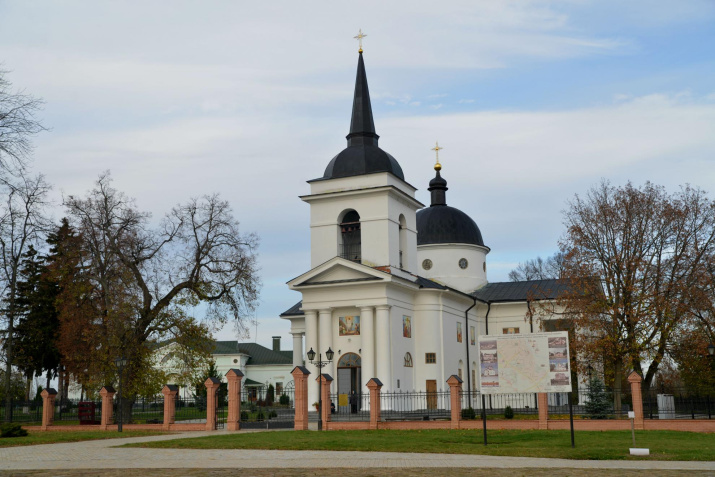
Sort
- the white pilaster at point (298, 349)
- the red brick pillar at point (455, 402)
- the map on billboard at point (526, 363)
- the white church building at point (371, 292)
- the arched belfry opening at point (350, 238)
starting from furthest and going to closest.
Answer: the white pilaster at point (298, 349) → the arched belfry opening at point (350, 238) → the white church building at point (371, 292) → the red brick pillar at point (455, 402) → the map on billboard at point (526, 363)

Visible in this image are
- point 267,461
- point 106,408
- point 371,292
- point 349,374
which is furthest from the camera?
point 349,374

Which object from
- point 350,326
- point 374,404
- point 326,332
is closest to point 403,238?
point 350,326

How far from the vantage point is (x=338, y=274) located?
126 ft

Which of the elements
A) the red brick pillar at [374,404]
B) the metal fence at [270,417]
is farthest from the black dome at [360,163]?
the red brick pillar at [374,404]

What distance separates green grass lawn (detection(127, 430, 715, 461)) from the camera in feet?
56.3

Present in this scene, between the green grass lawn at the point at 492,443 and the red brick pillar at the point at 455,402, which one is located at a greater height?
the red brick pillar at the point at 455,402

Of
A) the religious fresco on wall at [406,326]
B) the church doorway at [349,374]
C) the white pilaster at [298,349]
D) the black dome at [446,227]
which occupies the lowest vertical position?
the church doorway at [349,374]

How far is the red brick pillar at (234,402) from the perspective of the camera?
93.9 ft

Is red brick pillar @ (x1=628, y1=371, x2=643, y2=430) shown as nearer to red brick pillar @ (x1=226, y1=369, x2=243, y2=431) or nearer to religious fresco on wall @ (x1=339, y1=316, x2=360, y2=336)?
red brick pillar @ (x1=226, y1=369, x2=243, y2=431)

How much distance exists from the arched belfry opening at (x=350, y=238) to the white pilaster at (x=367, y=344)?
13.4 feet

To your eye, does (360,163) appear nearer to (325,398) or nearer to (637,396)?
(325,398)

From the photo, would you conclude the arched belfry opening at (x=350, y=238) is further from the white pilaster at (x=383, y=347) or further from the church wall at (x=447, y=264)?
the church wall at (x=447, y=264)

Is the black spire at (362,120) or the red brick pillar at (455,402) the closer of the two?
the red brick pillar at (455,402)

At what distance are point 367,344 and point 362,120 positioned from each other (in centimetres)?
1270
